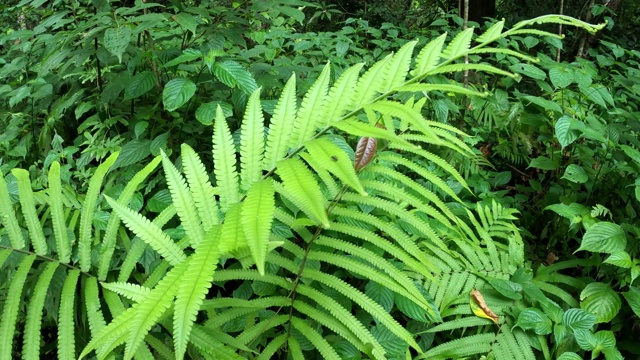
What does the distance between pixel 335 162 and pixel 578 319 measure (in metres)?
1.15

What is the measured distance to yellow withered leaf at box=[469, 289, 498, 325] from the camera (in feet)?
5.10

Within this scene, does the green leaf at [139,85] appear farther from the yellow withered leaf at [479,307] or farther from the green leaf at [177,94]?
the yellow withered leaf at [479,307]

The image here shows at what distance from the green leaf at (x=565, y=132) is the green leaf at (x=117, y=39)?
1735 millimetres

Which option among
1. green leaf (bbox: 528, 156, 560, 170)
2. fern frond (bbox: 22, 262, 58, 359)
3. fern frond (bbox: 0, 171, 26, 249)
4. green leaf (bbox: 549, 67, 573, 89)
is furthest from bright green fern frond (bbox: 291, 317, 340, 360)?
green leaf (bbox: 549, 67, 573, 89)

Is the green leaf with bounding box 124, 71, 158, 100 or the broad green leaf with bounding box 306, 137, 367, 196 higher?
the broad green leaf with bounding box 306, 137, 367, 196

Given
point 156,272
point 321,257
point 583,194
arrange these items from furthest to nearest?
point 583,194
point 321,257
point 156,272

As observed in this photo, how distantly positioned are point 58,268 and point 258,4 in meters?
1.26

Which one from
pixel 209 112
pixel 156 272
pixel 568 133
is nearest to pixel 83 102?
pixel 209 112

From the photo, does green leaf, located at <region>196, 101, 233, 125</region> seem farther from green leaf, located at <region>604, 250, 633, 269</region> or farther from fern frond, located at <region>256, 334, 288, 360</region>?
green leaf, located at <region>604, 250, 633, 269</region>

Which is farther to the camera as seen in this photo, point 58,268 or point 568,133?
point 568,133

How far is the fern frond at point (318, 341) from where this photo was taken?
4.02 ft

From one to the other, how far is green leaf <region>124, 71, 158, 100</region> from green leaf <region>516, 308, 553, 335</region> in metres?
1.65

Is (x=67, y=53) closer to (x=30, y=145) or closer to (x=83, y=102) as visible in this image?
(x=83, y=102)

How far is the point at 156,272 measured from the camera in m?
1.18
